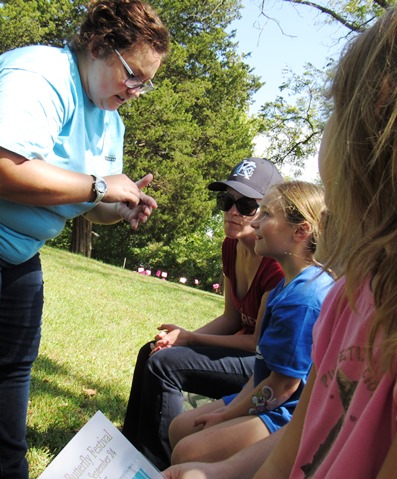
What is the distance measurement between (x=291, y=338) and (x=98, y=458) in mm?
864

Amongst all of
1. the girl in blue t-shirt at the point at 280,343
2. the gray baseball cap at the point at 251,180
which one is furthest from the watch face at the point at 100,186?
the gray baseball cap at the point at 251,180

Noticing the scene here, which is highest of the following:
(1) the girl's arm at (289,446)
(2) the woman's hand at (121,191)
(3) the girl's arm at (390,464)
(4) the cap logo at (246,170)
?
(4) the cap logo at (246,170)

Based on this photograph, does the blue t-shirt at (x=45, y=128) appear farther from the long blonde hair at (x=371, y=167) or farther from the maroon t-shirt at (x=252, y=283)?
the long blonde hair at (x=371, y=167)

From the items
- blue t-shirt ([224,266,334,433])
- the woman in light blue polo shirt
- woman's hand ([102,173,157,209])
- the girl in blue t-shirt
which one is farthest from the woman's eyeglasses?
blue t-shirt ([224,266,334,433])

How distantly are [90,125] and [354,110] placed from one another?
1.37 m

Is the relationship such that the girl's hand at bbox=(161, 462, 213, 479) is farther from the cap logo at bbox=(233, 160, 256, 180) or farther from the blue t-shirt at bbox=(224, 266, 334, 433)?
the cap logo at bbox=(233, 160, 256, 180)

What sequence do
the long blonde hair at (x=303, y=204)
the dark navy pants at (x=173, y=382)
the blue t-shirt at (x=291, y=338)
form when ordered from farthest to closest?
the dark navy pants at (x=173, y=382), the long blonde hair at (x=303, y=204), the blue t-shirt at (x=291, y=338)

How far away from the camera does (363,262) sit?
0.98 metres

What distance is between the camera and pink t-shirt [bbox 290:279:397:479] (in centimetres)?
96

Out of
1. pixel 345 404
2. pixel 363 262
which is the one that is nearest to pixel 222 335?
pixel 345 404

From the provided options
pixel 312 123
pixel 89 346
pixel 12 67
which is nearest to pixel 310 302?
pixel 12 67

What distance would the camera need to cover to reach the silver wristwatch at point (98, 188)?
1984 mm

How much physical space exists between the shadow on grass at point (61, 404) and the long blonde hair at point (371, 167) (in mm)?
2363

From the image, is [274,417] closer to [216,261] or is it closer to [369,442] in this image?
[369,442]
